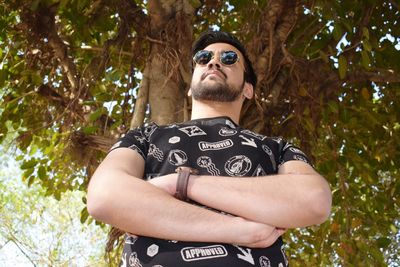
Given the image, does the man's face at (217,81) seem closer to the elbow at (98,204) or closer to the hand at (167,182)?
the hand at (167,182)

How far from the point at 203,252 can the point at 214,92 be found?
82 centimetres

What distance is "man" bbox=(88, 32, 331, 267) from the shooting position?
189cm

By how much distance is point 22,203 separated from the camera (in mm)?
14219

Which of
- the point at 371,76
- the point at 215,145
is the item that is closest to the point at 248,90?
the point at 215,145

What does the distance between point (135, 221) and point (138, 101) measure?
1723 millimetres

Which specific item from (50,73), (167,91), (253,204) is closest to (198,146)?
(253,204)

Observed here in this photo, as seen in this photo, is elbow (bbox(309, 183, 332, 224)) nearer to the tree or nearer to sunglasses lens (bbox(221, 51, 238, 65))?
sunglasses lens (bbox(221, 51, 238, 65))

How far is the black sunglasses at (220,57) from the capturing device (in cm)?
264

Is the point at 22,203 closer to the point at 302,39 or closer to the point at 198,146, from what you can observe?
the point at 302,39

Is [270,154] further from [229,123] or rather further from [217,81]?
[217,81]

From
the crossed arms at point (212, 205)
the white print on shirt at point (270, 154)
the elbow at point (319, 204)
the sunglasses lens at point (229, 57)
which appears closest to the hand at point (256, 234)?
the crossed arms at point (212, 205)

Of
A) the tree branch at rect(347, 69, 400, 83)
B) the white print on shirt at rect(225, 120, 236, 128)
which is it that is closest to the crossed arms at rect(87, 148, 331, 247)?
the white print on shirt at rect(225, 120, 236, 128)

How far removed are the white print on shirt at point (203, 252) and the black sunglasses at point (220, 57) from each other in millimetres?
985

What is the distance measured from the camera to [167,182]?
203cm
